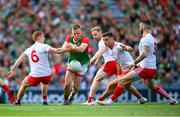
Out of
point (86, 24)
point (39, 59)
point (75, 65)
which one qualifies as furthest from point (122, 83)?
point (86, 24)

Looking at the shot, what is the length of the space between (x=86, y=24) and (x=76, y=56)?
10556mm

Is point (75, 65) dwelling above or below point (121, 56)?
below

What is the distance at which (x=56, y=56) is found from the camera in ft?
97.9

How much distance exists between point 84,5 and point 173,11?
4.02m

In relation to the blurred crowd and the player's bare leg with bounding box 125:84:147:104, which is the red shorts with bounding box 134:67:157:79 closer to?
the player's bare leg with bounding box 125:84:147:104

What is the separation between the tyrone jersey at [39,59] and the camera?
21500 mm

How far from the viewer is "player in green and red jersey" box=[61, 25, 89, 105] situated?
853 inches

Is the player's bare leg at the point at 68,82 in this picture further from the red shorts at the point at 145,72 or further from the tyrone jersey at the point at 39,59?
the red shorts at the point at 145,72

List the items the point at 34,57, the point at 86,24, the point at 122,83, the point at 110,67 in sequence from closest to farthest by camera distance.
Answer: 1. the point at 122,83
2. the point at 34,57
3. the point at 110,67
4. the point at 86,24

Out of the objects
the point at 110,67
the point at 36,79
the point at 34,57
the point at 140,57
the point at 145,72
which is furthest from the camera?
the point at 110,67

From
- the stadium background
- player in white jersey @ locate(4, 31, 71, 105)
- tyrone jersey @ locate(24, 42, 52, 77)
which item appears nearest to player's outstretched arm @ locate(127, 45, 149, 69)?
player in white jersey @ locate(4, 31, 71, 105)

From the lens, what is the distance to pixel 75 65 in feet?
71.6

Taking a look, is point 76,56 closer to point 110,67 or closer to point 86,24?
point 110,67

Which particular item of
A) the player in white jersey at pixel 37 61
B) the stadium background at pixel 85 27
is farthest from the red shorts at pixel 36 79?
the stadium background at pixel 85 27
